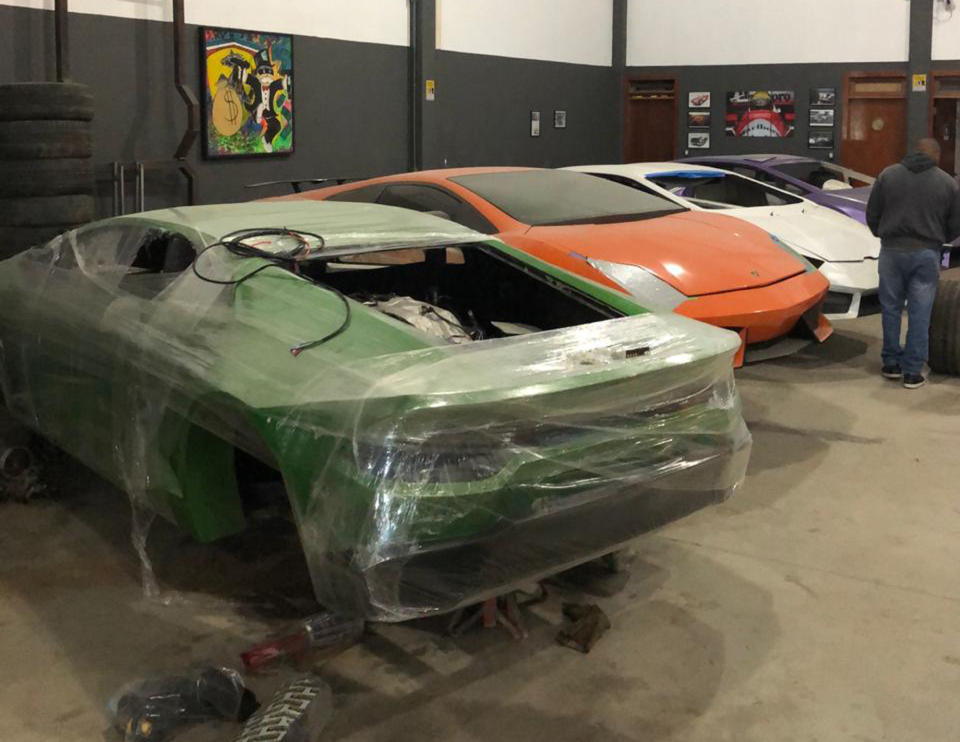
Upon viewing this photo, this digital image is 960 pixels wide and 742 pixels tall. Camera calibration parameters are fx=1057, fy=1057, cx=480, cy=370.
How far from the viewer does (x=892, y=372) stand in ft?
21.6

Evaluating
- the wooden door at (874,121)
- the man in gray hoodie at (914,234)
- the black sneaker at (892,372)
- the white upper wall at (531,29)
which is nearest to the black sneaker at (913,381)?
the man in gray hoodie at (914,234)

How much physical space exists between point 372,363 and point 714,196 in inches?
251

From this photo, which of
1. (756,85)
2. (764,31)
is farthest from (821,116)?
(764,31)

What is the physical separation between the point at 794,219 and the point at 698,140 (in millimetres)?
8282

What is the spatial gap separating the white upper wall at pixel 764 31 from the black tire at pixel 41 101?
10298 millimetres

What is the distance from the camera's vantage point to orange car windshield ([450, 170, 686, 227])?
5.77m

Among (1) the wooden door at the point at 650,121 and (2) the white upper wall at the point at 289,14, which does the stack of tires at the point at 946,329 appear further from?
(1) the wooden door at the point at 650,121

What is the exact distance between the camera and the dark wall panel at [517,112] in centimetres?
1268

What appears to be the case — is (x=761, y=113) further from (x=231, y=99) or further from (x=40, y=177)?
(x=40, y=177)

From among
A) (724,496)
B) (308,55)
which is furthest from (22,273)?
(308,55)

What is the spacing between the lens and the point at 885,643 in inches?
129

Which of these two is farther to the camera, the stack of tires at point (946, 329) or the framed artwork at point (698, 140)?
the framed artwork at point (698, 140)

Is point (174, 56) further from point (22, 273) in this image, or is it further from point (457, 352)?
point (457, 352)

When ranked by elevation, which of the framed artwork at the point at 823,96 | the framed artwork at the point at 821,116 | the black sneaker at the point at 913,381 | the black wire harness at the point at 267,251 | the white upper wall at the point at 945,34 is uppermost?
A: the white upper wall at the point at 945,34
